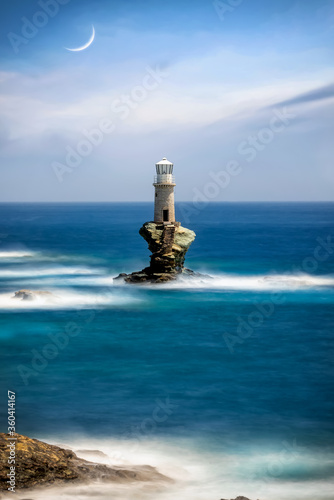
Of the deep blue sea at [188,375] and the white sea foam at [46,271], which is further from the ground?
the white sea foam at [46,271]

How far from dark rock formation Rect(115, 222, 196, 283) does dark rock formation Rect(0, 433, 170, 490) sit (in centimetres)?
3101

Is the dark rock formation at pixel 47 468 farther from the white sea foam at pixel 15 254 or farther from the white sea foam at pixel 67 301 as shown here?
the white sea foam at pixel 15 254

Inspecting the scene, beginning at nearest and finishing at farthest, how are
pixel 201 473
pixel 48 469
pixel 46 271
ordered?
pixel 48 469
pixel 201 473
pixel 46 271

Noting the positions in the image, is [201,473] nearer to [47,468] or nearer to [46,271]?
[47,468]

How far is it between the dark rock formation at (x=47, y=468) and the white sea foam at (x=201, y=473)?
253 millimetres

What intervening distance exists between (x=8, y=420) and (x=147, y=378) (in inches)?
273

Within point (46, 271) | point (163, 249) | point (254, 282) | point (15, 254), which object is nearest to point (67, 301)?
point (163, 249)

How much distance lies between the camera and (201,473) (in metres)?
16.1

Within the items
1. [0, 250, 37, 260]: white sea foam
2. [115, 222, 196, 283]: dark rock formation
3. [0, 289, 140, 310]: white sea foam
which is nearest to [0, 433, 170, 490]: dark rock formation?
[0, 289, 140, 310]: white sea foam

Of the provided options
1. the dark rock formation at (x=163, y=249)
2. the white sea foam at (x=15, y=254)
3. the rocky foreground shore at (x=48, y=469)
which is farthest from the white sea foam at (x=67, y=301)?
the white sea foam at (x=15, y=254)

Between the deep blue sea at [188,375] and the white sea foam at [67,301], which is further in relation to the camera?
the white sea foam at [67,301]

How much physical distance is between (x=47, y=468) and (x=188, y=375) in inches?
499

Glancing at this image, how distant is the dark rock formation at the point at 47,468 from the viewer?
1327 cm

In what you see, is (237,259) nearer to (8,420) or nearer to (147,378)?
(147,378)
